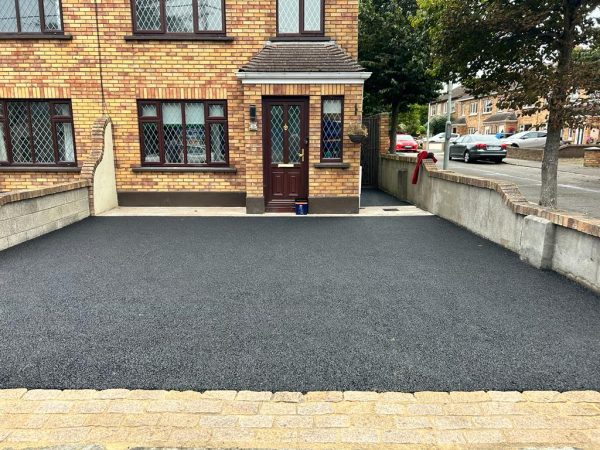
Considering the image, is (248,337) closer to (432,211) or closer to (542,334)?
(542,334)

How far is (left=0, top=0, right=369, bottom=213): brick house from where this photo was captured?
1002cm

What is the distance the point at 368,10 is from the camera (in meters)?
15.8

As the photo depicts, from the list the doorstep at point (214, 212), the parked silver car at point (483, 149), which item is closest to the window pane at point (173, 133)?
the doorstep at point (214, 212)

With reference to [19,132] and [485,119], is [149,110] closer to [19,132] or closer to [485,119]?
[19,132]

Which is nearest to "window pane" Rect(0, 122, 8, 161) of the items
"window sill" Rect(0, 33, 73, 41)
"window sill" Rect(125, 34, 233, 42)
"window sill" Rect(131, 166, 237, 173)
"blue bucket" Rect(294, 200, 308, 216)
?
"window sill" Rect(0, 33, 73, 41)

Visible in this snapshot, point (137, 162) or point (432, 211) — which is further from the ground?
point (137, 162)

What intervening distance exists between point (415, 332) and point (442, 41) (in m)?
6.18

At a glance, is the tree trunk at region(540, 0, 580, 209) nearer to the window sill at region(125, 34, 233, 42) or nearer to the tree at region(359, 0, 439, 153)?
the window sill at region(125, 34, 233, 42)

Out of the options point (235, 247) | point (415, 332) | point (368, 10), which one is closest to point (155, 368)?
point (415, 332)

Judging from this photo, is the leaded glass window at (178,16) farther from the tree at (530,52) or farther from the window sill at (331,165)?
the tree at (530,52)

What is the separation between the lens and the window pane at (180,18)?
10367mm

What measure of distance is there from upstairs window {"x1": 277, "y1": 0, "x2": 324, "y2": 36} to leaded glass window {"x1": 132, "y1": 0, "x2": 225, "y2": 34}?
1.40 metres

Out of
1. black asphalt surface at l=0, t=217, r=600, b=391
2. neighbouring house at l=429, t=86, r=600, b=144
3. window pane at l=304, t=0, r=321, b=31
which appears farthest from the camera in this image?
neighbouring house at l=429, t=86, r=600, b=144

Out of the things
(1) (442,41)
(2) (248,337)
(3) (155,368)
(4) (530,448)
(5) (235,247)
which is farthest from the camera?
(1) (442,41)
